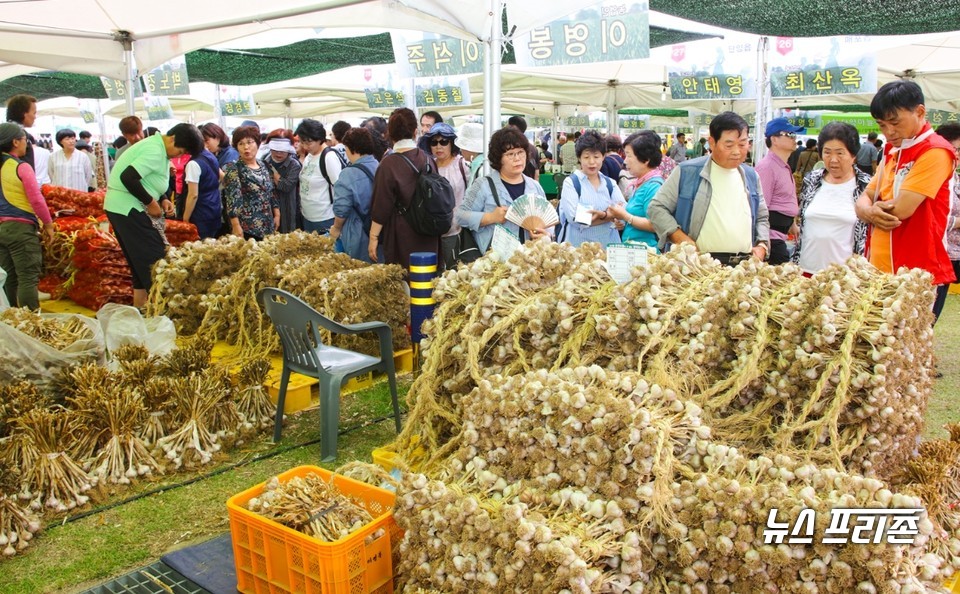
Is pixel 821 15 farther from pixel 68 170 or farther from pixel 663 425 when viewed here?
pixel 68 170

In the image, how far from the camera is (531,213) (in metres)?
4.13

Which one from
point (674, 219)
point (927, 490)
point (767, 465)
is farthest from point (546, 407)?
point (674, 219)

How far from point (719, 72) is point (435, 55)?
3.77 metres

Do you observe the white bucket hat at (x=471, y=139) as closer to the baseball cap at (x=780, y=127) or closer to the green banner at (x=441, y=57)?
the green banner at (x=441, y=57)

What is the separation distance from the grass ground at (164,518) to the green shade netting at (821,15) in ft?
10.5

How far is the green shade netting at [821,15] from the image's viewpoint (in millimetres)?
5691

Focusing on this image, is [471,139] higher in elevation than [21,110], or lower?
lower

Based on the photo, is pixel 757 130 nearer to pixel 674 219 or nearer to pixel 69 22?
pixel 674 219

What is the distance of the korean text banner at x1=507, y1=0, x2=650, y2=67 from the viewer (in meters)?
4.58

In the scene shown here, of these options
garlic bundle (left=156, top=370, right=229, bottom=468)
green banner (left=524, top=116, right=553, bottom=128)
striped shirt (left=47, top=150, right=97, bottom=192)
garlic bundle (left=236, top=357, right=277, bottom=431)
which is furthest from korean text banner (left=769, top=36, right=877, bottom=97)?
green banner (left=524, top=116, right=553, bottom=128)


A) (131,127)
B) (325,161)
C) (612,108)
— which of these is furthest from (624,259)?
(612,108)

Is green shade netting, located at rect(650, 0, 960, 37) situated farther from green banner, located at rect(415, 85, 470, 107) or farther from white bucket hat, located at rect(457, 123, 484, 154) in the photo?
green banner, located at rect(415, 85, 470, 107)

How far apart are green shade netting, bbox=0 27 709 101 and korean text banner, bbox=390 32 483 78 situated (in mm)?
1978

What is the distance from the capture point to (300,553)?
2.12 metres
